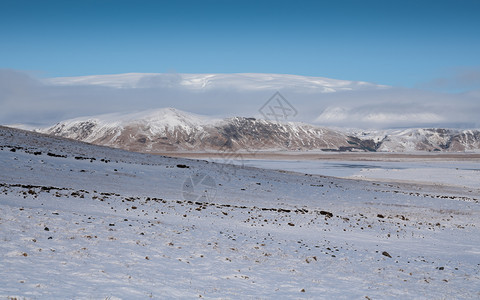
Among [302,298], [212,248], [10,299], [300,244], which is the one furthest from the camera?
[300,244]

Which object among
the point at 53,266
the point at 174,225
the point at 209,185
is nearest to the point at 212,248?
the point at 174,225

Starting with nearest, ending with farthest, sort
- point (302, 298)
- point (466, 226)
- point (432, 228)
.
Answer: point (302, 298) < point (432, 228) < point (466, 226)

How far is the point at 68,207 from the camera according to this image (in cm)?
2445

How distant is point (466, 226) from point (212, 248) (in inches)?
947

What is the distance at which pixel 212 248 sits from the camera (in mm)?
18531

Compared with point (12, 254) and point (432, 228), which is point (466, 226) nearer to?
point (432, 228)

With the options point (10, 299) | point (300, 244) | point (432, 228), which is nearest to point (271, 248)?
point (300, 244)

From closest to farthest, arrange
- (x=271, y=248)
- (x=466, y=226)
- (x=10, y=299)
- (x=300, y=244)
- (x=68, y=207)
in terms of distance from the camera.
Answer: (x=10, y=299), (x=271, y=248), (x=300, y=244), (x=68, y=207), (x=466, y=226)

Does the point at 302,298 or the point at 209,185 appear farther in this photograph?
the point at 209,185

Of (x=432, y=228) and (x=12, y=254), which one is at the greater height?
(x=12, y=254)

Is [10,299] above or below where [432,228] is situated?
above

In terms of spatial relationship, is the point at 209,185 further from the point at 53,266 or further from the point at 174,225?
the point at 53,266

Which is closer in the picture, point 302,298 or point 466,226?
point 302,298

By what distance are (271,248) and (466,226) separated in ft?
69.4
